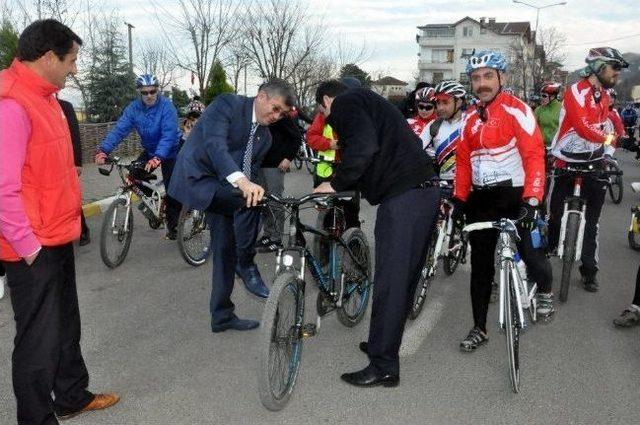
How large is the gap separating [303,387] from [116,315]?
204 centimetres

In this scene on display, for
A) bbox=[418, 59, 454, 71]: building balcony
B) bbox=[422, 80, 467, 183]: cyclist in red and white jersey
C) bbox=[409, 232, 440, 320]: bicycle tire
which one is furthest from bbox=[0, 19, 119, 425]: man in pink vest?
bbox=[418, 59, 454, 71]: building balcony

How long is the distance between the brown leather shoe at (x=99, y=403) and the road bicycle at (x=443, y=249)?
87.7 inches

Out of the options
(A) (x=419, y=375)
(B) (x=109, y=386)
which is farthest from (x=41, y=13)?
(A) (x=419, y=375)

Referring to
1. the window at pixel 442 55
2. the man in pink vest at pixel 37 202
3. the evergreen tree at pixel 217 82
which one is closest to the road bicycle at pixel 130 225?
the man in pink vest at pixel 37 202

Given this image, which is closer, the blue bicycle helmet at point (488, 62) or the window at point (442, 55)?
the blue bicycle helmet at point (488, 62)

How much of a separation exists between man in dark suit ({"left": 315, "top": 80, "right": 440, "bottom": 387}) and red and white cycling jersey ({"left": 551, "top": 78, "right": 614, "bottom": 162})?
2.21 m

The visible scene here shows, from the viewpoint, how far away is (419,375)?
3.81 metres

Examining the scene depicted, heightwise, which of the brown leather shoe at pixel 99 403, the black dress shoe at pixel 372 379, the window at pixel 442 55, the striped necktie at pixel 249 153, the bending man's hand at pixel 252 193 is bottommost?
the brown leather shoe at pixel 99 403

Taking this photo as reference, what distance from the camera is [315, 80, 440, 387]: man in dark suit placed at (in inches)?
131

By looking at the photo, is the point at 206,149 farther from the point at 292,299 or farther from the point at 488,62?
the point at 488,62

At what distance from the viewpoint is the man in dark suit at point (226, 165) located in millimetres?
3666

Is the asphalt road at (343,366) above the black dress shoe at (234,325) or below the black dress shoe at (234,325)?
below

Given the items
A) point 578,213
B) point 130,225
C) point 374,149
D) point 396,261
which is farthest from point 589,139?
point 130,225

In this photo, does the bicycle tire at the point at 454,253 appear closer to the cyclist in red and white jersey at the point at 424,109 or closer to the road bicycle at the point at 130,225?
the cyclist in red and white jersey at the point at 424,109
